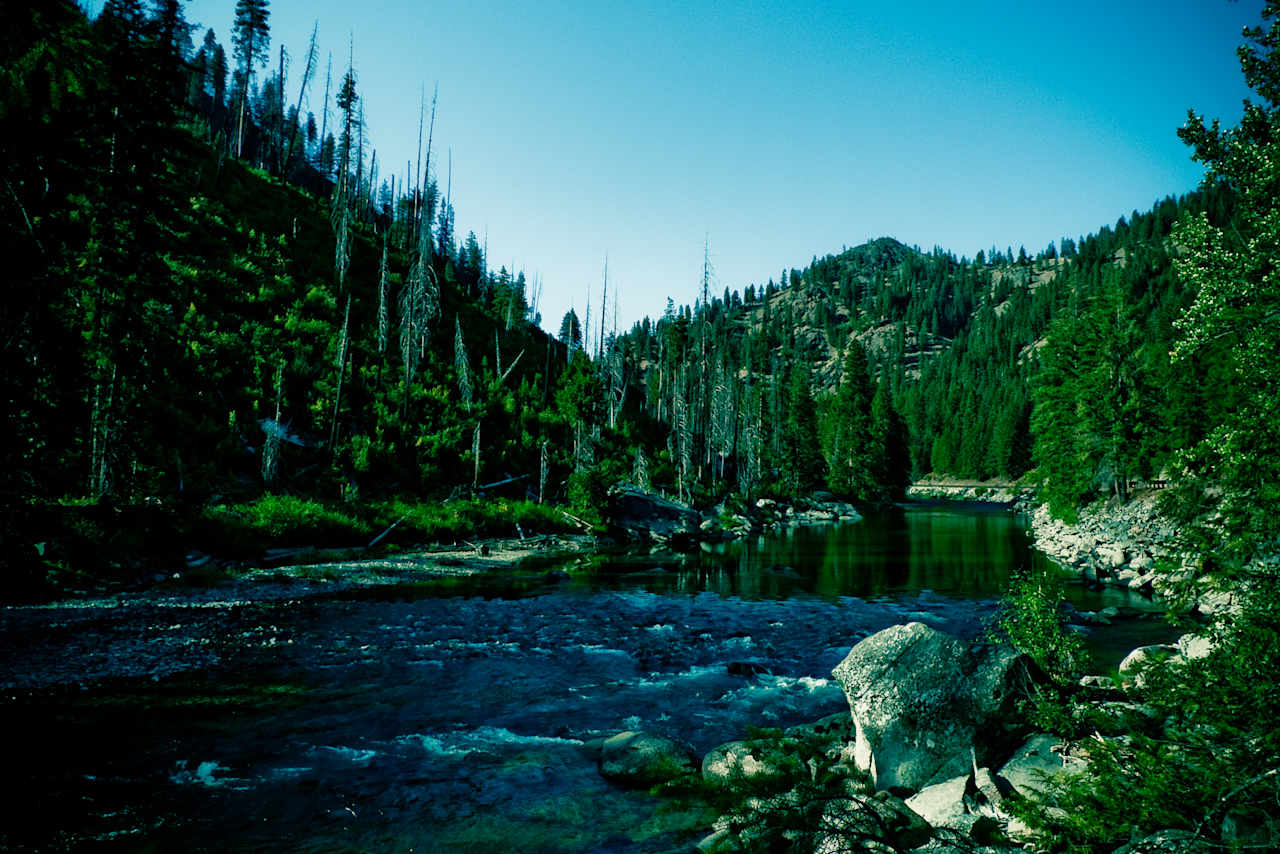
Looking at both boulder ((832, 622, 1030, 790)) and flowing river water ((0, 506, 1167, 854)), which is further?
boulder ((832, 622, 1030, 790))

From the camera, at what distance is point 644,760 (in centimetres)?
819

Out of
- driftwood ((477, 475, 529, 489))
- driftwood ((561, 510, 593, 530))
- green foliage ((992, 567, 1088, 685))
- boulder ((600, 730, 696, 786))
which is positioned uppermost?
driftwood ((477, 475, 529, 489))

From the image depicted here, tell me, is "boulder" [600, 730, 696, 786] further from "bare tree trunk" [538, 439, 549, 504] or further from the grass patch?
"bare tree trunk" [538, 439, 549, 504]

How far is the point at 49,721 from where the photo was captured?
8938mm

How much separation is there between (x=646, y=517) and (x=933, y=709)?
33.9 meters

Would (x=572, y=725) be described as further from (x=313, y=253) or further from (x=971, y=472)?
(x=971, y=472)

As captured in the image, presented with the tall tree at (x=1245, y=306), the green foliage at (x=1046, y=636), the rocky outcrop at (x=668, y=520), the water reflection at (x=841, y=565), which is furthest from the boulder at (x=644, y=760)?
the rocky outcrop at (x=668, y=520)

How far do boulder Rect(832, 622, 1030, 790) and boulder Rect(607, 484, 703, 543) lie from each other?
1222 inches

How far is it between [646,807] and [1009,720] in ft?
15.2

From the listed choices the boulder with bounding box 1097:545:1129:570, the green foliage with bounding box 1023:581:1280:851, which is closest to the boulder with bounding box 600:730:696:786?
the green foliage with bounding box 1023:581:1280:851

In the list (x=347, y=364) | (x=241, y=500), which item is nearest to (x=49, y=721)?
(x=241, y=500)

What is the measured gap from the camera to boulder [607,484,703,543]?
39.8 meters

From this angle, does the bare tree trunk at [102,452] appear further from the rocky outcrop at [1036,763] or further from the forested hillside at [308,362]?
the rocky outcrop at [1036,763]

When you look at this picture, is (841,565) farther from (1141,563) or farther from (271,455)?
(271,455)
